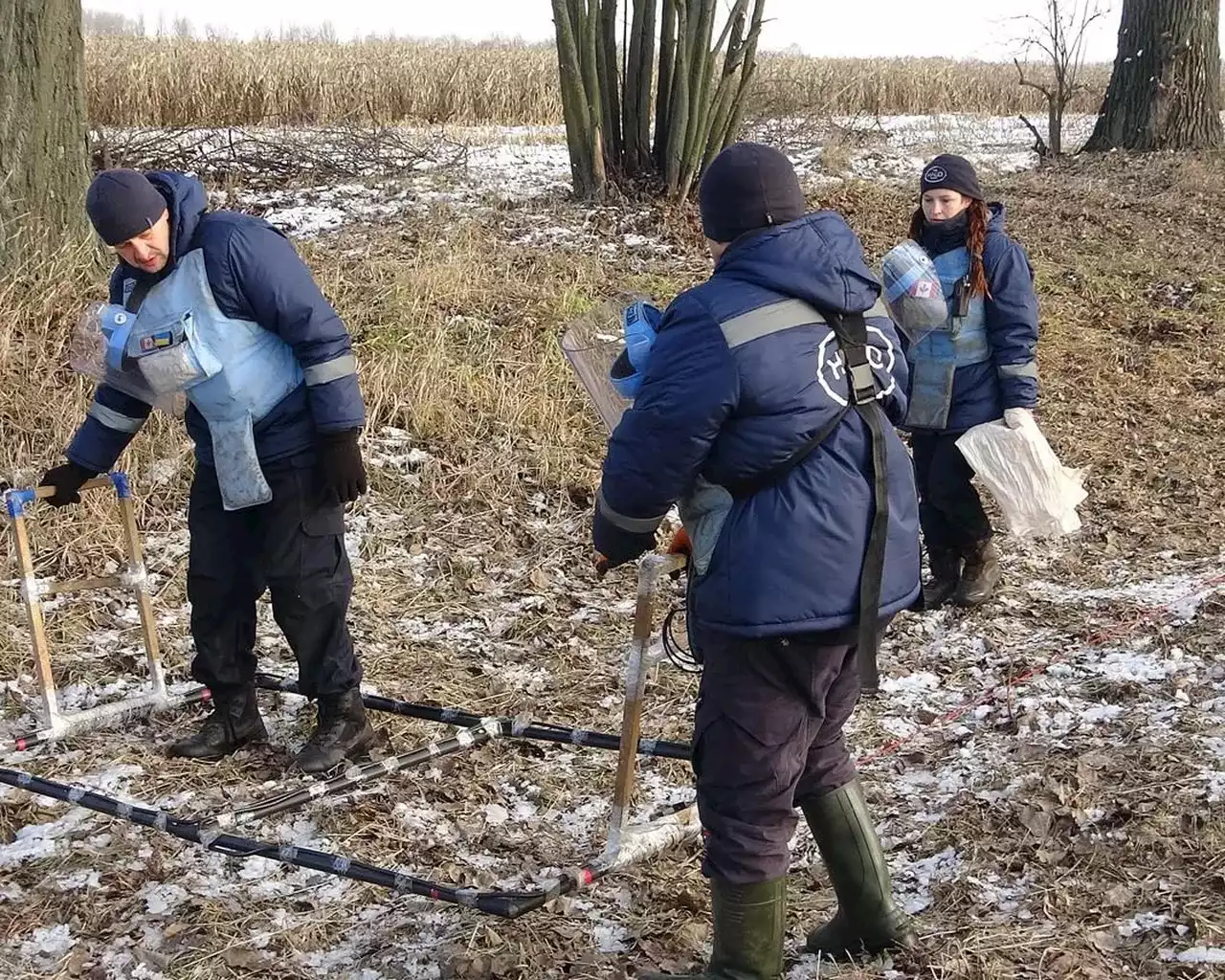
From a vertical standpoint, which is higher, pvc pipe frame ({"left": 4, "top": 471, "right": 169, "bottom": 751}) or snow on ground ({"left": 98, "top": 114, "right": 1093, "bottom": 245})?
snow on ground ({"left": 98, "top": 114, "right": 1093, "bottom": 245})

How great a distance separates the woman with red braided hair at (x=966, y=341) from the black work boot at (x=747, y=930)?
2.74 metres

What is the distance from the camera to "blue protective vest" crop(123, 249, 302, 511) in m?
3.71

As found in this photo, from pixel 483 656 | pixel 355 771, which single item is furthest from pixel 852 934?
pixel 483 656

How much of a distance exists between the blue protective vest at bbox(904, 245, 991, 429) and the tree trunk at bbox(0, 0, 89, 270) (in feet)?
16.4

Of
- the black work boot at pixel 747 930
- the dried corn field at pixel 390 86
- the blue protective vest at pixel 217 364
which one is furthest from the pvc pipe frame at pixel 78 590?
the dried corn field at pixel 390 86

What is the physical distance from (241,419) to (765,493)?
1.96 metres

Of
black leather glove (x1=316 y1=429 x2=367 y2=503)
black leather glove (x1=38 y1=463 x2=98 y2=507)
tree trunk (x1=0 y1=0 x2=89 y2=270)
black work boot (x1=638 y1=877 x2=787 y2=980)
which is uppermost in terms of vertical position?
tree trunk (x1=0 y1=0 x2=89 y2=270)

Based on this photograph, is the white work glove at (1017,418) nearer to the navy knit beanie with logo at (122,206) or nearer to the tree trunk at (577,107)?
the navy knit beanie with logo at (122,206)

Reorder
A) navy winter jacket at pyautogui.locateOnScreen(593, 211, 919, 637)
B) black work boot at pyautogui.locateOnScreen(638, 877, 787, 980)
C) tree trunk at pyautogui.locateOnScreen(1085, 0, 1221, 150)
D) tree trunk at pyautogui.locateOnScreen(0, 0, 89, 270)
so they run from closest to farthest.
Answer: navy winter jacket at pyautogui.locateOnScreen(593, 211, 919, 637) < black work boot at pyautogui.locateOnScreen(638, 877, 787, 980) < tree trunk at pyautogui.locateOnScreen(0, 0, 89, 270) < tree trunk at pyautogui.locateOnScreen(1085, 0, 1221, 150)

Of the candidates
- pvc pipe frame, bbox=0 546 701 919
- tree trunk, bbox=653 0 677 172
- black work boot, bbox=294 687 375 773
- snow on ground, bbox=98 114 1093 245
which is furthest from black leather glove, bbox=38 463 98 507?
tree trunk, bbox=653 0 677 172

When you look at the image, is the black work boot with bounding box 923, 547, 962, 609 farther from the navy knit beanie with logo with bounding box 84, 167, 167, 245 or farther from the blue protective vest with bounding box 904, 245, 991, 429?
the navy knit beanie with logo with bounding box 84, 167, 167, 245

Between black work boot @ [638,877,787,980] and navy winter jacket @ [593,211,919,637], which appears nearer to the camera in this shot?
navy winter jacket @ [593,211,919,637]

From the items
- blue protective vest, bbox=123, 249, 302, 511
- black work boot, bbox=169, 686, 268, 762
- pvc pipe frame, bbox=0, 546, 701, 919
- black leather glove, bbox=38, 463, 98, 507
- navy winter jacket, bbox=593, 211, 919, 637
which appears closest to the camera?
navy winter jacket, bbox=593, 211, 919, 637

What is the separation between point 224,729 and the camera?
172 inches
